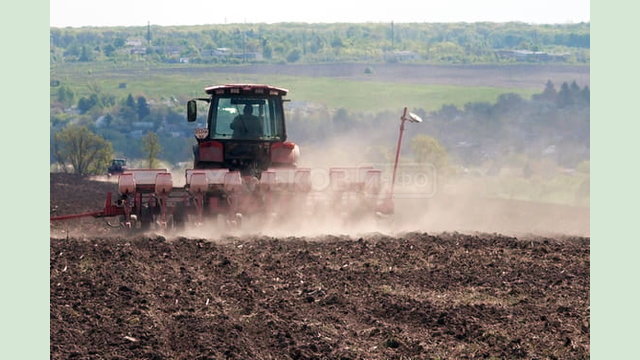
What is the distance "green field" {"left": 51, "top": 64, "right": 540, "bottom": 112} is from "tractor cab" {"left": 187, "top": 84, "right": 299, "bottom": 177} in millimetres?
58301

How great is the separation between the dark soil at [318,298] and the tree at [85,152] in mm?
46179

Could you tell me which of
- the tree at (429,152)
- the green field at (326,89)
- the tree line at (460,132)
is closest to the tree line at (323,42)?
the green field at (326,89)

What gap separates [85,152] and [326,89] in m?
28.5

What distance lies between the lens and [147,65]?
120 meters

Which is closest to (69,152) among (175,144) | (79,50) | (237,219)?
(175,144)

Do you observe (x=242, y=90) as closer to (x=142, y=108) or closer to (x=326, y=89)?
(x=326, y=89)

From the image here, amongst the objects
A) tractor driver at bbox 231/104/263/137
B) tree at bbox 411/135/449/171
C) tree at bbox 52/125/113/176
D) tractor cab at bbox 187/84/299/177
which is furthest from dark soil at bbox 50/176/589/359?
tree at bbox 52/125/113/176

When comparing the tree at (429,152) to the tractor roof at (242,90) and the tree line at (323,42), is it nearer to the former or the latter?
the tree line at (323,42)

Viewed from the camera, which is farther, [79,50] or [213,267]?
[79,50]

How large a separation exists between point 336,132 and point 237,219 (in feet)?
176

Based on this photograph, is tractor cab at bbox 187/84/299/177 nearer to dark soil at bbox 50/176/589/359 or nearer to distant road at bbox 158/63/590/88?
dark soil at bbox 50/176/589/359

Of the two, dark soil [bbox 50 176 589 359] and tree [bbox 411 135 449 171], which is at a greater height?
dark soil [bbox 50 176 589 359]

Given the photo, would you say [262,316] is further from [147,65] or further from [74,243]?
[147,65]

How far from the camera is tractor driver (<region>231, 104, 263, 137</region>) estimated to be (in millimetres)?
25078
